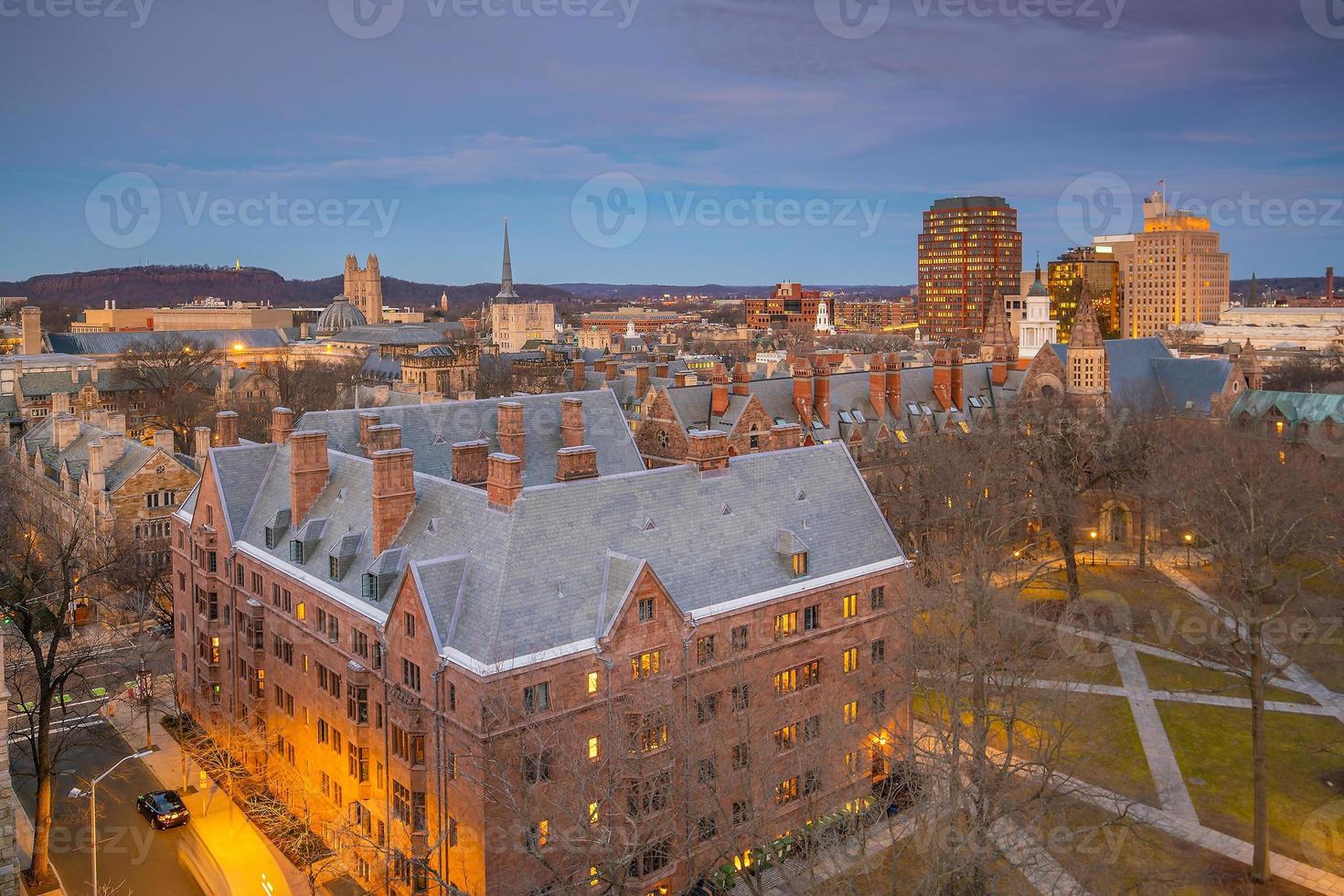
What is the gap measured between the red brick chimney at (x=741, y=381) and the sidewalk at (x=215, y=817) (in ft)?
149

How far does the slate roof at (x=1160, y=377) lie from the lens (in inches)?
3767

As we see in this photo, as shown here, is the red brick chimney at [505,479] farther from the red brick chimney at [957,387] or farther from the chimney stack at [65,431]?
the chimney stack at [65,431]

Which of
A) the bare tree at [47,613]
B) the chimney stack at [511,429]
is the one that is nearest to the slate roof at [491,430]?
the chimney stack at [511,429]

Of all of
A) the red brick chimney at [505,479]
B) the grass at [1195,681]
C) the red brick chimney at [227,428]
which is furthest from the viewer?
the red brick chimney at [227,428]

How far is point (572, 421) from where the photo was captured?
54.0 meters

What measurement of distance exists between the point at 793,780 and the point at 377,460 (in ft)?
72.9

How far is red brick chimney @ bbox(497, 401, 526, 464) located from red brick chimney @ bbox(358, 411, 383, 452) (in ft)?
23.5

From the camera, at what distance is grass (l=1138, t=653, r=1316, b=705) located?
55.7 meters

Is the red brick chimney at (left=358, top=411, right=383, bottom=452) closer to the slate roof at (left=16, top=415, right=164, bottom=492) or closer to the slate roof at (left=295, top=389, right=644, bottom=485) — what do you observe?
the slate roof at (left=295, top=389, right=644, bottom=485)

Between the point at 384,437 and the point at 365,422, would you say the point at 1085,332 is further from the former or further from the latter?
the point at 384,437

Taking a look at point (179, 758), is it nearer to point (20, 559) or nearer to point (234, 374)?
point (20, 559)

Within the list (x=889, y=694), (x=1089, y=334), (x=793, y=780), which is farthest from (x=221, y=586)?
(x=1089, y=334)

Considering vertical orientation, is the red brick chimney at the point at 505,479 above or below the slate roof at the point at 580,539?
above

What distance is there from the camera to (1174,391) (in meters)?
98.9
